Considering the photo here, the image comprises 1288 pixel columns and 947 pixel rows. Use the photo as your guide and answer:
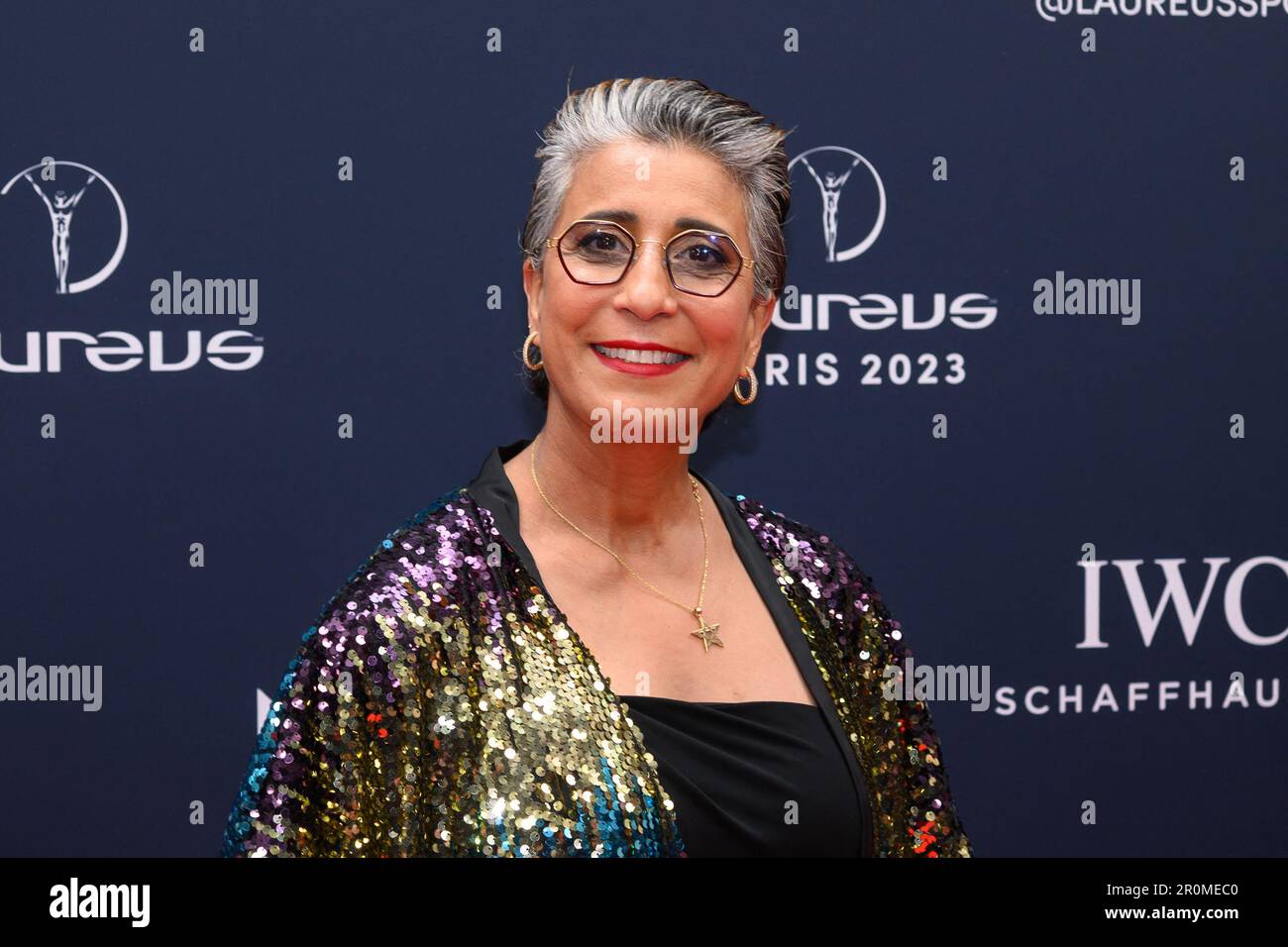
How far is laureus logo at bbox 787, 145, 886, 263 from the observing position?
273 centimetres

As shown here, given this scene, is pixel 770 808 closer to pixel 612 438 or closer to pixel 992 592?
pixel 612 438

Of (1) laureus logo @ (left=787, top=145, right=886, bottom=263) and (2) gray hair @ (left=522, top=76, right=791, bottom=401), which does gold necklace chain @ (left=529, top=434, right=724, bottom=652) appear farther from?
(1) laureus logo @ (left=787, top=145, right=886, bottom=263)

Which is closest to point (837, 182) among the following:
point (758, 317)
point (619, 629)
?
point (758, 317)

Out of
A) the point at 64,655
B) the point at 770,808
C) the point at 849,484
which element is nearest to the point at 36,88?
the point at 64,655

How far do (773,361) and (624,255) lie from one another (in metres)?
1.18

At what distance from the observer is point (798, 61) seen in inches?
106

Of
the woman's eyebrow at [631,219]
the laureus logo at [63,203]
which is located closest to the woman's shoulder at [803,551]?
the woman's eyebrow at [631,219]

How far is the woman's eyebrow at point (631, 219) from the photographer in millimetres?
1615

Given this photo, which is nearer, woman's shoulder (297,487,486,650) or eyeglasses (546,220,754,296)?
woman's shoulder (297,487,486,650)

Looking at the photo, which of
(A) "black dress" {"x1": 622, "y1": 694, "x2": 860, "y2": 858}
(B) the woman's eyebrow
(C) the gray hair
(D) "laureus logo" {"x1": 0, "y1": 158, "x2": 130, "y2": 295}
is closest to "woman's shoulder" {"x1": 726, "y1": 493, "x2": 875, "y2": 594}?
(A) "black dress" {"x1": 622, "y1": 694, "x2": 860, "y2": 858}

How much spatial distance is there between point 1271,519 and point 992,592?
0.66 m

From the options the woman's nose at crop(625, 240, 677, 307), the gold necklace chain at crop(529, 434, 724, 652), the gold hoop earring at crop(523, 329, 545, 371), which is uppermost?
the woman's nose at crop(625, 240, 677, 307)

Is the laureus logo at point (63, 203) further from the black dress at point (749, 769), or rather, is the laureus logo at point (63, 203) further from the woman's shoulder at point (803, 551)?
the woman's shoulder at point (803, 551)

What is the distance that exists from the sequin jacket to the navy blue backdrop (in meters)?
1.12
